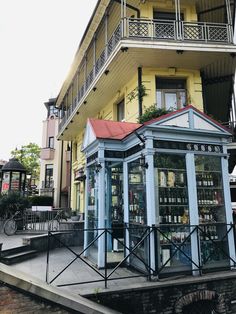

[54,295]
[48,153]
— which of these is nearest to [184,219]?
[54,295]

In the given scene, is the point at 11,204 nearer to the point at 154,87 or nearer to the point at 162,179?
the point at 154,87

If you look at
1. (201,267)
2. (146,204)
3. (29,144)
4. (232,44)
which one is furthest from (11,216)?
(29,144)

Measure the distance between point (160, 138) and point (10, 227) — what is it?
8.35m

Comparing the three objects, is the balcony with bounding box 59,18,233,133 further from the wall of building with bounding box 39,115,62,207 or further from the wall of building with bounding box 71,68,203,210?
the wall of building with bounding box 39,115,62,207

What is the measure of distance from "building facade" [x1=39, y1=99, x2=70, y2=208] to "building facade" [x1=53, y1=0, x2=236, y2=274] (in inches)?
572

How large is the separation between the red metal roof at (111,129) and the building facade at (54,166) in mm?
18523

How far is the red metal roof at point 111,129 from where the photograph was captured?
23.4 ft

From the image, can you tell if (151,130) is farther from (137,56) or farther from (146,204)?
(137,56)

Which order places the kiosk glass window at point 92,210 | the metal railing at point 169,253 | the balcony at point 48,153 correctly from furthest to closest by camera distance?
1. the balcony at point 48,153
2. the kiosk glass window at point 92,210
3. the metal railing at point 169,253

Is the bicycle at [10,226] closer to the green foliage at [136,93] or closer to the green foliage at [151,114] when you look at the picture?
the green foliage at [151,114]

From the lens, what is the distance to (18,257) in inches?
298

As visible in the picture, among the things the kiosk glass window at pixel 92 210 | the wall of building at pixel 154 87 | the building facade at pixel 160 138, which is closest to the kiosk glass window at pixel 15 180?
the building facade at pixel 160 138

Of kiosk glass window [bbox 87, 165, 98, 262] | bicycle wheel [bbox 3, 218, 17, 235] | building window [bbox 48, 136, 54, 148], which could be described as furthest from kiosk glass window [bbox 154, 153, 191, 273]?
building window [bbox 48, 136, 54, 148]

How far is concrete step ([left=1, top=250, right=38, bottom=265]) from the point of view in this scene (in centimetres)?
714
